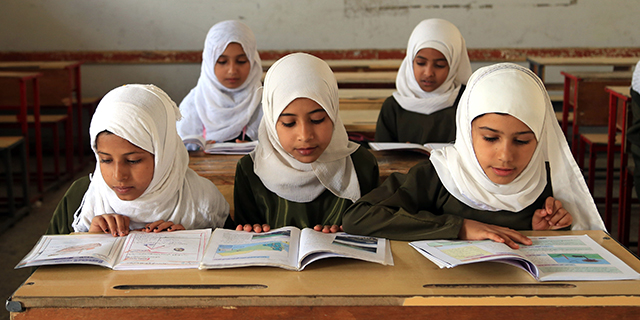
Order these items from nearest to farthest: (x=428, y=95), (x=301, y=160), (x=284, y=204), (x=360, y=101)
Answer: (x=301, y=160)
(x=284, y=204)
(x=428, y=95)
(x=360, y=101)

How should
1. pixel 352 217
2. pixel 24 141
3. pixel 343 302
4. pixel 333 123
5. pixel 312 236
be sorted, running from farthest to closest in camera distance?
pixel 24 141, pixel 333 123, pixel 352 217, pixel 312 236, pixel 343 302

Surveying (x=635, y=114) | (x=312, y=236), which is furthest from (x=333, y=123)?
(x=635, y=114)

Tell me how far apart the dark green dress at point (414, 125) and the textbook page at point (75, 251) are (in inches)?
65.4

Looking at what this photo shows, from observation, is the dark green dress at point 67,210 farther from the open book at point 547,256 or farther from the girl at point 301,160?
the open book at point 547,256

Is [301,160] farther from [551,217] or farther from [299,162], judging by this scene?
[551,217]

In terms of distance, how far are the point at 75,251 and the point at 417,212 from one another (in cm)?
80

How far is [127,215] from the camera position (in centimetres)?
140

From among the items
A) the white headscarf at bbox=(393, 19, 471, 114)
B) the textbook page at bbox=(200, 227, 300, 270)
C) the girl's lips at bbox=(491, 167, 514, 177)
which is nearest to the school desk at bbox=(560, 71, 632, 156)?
the white headscarf at bbox=(393, 19, 471, 114)

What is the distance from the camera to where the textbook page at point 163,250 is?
104 centimetres

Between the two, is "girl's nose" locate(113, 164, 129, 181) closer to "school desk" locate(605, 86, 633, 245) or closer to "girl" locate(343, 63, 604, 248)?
"girl" locate(343, 63, 604, 248)

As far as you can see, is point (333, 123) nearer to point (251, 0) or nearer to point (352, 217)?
point (352, 217)

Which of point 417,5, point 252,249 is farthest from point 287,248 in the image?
point 417,5

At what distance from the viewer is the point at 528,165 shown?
1.29 metres

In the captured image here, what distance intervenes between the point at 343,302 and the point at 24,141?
3.29m
